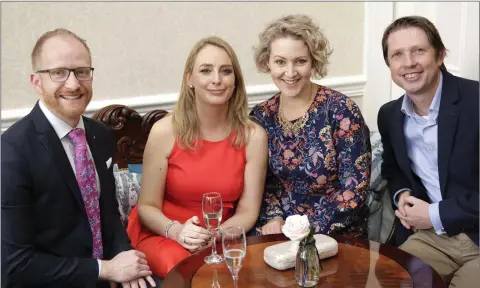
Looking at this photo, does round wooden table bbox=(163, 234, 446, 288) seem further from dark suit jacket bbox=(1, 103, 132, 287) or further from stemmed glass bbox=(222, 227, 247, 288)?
dark suit jacket bbox=(1, 103, 132, 287)

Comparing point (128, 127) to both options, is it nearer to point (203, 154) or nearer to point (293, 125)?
point (203, 154)

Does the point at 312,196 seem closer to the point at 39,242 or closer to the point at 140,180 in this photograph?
the point at 140,180

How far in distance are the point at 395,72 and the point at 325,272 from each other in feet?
3.48

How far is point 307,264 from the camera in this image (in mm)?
1812

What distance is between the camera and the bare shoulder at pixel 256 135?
270 cm

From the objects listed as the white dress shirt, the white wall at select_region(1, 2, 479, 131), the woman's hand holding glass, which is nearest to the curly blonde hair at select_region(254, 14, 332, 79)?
the white wall at select_region(1, 2, 479, 131)

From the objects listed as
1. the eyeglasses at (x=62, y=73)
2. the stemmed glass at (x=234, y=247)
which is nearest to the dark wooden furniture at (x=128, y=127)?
the eyeglasses at (x=62, y=73)

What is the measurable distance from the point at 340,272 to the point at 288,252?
0.59ft

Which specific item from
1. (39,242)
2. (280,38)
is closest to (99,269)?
(39,242)

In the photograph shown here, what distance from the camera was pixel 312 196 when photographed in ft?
→ 8.95

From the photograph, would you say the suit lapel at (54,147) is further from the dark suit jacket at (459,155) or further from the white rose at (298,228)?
the dark suit jacket at (459,155)

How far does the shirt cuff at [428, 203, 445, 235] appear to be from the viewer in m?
2.52

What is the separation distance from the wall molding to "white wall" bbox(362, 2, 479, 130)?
0.09m

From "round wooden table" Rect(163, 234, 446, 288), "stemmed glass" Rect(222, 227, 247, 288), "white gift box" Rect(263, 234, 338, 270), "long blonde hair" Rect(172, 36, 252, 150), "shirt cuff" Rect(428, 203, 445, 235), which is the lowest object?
"shirt cuff" Rect(428, 203, 445, 235)
